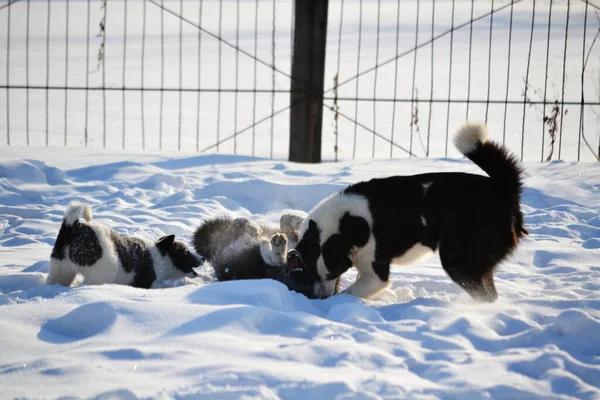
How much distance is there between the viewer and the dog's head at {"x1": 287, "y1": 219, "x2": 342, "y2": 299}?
582 centimetres

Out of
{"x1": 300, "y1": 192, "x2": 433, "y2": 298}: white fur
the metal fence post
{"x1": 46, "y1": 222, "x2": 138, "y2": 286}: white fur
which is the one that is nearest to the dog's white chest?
{"x1": 300, "y1": 192, "x2": 433, "y2": 298}: white fur

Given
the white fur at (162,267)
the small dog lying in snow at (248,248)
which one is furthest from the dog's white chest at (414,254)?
the white fur at (162,267)

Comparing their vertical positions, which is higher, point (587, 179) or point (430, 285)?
point (587, 179)

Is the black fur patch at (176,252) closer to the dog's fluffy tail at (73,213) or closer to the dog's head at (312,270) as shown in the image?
the dog's fluffy tail at (73,213)

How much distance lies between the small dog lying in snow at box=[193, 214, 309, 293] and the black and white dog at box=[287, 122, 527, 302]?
0.73ft

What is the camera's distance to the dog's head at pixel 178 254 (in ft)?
22.2

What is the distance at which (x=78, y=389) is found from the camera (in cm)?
341

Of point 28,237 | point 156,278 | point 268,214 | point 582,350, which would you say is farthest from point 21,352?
point 268,214

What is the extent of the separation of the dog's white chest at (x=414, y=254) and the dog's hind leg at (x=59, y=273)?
2561 millimetres

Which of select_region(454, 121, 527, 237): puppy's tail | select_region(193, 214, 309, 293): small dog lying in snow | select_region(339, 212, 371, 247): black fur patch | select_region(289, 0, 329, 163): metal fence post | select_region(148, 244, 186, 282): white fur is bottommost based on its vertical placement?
select_region(148, 244, 186, 282): white fur

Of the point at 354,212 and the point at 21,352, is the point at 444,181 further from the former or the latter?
the point at 21,352

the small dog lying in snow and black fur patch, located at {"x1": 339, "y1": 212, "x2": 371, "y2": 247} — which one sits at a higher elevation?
black fur patch, located at {"x1": 339, "y1": 212, "x2": 371, "y2": 247}

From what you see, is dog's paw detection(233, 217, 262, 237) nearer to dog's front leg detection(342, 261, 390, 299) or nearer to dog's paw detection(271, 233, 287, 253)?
dog's paw detection(271, 233, 287, 253)

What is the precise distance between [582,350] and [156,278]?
368 centimetres
